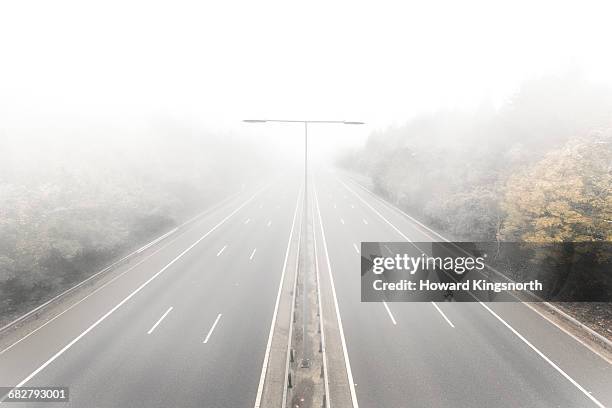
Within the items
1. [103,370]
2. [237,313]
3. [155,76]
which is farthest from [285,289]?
[155,76]

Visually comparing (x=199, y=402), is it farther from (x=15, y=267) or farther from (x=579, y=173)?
(x=579, y=173)

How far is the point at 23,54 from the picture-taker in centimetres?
6031

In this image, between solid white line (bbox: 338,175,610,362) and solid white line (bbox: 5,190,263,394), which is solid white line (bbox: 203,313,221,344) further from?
solid white line (bbox: 338,175,610,362)

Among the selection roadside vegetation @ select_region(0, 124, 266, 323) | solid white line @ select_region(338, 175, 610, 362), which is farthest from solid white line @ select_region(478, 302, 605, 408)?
roadside vegetation @ select_region(0, 124, 266, 323)

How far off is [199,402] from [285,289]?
33.8 feet

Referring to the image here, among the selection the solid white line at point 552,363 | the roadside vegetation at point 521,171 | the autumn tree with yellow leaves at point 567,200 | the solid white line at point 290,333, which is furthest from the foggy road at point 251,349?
the roadside vegetation at point 521,171

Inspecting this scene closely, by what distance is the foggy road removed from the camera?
1263 centimetres

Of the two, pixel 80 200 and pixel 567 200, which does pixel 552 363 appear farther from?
pixel 80 200

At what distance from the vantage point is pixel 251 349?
50.4 feet

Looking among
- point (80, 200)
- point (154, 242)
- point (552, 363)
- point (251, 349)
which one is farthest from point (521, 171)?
point (80, 200)

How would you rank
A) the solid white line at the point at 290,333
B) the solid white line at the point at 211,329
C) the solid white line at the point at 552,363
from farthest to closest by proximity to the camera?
the solid white line at the point at 211,329 < the solid white line at the point at 552,363 < the solid white line at the point at 290,333

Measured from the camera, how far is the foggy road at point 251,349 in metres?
12.6

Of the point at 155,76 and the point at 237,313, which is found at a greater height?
the point at 155,76

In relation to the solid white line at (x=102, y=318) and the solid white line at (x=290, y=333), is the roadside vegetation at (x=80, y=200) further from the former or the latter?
the solid white line at (x=290, y=333)
